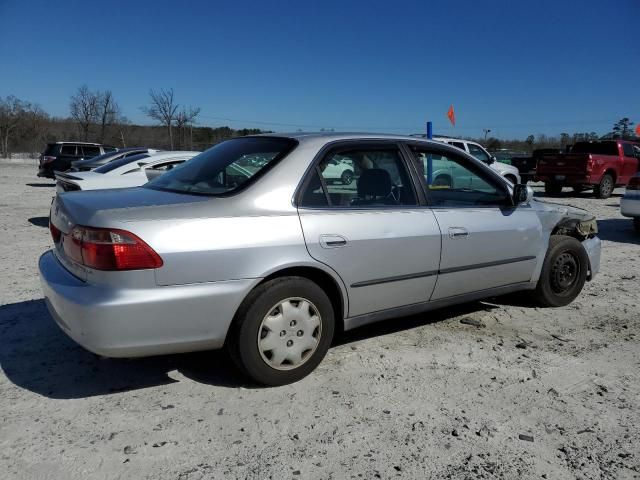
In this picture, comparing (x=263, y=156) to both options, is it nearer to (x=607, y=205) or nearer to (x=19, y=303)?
(x=19, y=303)

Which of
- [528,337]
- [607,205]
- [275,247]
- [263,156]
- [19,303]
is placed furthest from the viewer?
[607,205]

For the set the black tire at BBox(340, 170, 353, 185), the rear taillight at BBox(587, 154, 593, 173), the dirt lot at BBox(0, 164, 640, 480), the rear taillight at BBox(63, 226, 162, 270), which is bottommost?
the dirt lot at BBox(0, 164, 640, 480)

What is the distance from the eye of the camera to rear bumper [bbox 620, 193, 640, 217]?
9.18m

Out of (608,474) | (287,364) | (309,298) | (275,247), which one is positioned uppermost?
(275,247)

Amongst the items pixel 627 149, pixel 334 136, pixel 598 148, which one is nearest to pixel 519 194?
pixel 334 136

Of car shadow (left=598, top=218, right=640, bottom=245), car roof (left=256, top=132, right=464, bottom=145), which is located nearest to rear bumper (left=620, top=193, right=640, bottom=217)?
car shadow (left=598, top=218, right=640, bottom=245)

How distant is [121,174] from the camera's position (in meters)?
9.02

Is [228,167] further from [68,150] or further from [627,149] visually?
[68,150]

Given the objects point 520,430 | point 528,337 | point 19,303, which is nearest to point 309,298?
point 520,430

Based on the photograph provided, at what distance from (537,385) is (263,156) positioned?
91.0 inches

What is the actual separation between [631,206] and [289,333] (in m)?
8.45

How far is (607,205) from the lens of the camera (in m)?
15.0

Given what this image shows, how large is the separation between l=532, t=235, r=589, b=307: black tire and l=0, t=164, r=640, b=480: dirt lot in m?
0.44

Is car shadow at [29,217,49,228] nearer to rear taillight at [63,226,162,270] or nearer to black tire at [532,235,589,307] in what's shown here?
rear taillight at [63,226,162,270]
